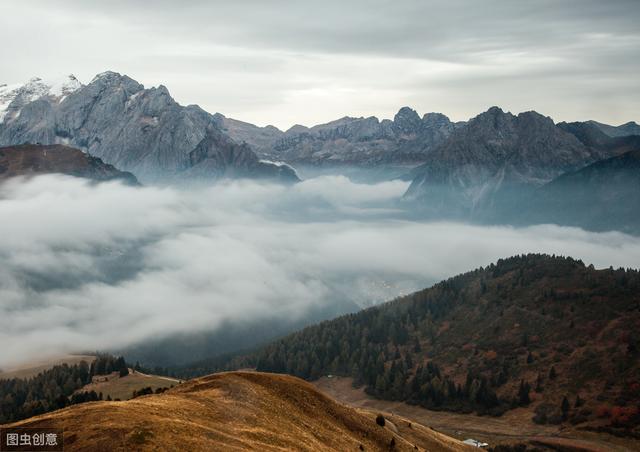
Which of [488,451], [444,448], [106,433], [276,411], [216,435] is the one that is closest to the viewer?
[106,433]

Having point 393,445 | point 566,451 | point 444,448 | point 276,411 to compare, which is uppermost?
point 276,411

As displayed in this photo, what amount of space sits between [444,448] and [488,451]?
67886 mm

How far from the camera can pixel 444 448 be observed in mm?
119500

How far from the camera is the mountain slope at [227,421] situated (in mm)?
60531

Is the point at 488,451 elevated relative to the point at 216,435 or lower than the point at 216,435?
lower

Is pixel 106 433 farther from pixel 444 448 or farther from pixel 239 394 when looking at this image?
pixel 444 448

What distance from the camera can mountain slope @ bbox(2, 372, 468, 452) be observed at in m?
60.5

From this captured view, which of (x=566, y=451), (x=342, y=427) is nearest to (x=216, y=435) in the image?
(x=342, y=427)

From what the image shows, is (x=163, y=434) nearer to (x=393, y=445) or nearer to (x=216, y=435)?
(x=216, y=435)

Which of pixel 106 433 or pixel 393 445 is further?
pixel 393 445

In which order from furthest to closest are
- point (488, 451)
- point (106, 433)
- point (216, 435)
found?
point (488, 451) < point (216, 435) < point (106, 433)

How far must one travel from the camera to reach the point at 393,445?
9750cm

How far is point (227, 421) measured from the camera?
74938mm

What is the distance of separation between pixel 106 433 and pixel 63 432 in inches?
220
